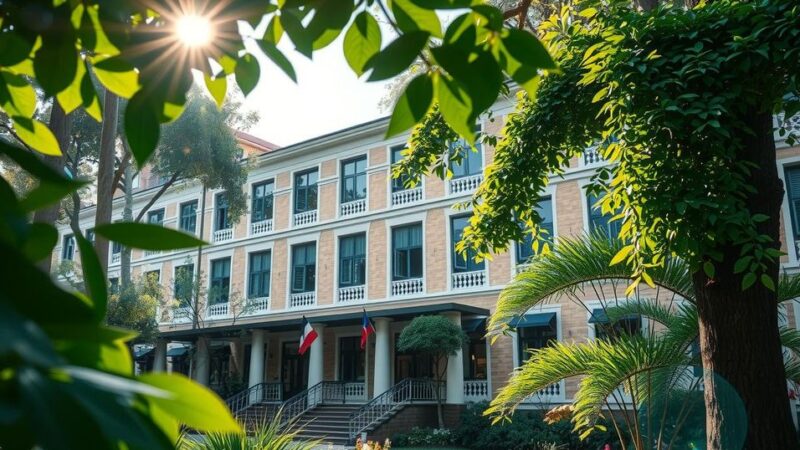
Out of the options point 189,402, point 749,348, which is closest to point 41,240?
point 189,402

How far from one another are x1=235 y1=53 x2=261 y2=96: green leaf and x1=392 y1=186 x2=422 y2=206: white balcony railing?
66.4ft

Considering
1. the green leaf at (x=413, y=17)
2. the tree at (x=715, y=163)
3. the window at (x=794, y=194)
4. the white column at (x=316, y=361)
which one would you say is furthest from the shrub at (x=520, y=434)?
the green leaf at (x=413, y=17)

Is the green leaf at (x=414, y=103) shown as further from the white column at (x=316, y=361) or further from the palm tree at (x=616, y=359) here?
the white column at (x=316, y=361)

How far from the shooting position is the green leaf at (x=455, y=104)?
1.00 metres

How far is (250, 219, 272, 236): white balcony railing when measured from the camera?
25906 millimetres

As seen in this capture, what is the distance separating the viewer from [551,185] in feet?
62.4

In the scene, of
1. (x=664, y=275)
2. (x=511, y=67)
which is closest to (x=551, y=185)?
(x=664, y=275)

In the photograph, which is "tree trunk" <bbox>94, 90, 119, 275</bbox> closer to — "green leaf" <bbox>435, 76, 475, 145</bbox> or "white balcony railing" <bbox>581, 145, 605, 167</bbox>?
"green leaf" <bbox>435, 76, 475, 145</bbox>

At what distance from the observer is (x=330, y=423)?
65.6ft

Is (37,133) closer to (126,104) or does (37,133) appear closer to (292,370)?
(126,104)

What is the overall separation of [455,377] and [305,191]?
9.56m

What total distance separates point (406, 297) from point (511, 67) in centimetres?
2059

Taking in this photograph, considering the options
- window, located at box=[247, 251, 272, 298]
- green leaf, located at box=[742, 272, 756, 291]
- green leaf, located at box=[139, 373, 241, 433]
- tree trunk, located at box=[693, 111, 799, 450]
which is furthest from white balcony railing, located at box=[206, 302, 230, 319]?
green leaf, located at box=[139, 373, 241, 433]

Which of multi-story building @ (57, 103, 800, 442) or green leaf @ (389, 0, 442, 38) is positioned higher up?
multi-story building @ (57, 103, 800, 442)
